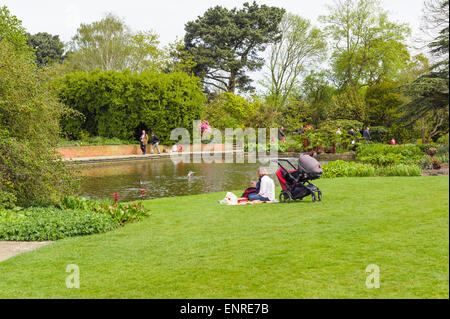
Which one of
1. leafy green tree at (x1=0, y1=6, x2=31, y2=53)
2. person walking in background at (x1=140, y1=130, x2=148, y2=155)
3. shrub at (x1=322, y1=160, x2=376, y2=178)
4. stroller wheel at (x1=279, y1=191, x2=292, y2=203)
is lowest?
stroller wheel at (x1=279, y1=191, x2=292, y2=203)

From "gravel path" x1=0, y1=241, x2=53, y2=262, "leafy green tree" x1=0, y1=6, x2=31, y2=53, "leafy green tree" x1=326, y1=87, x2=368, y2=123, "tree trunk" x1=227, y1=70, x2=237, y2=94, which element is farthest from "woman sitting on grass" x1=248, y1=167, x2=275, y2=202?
"tree trunk" x1=227, y1=70, x2=237, y2=94

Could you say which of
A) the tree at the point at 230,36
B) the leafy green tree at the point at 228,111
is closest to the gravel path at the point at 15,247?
the leafy green tree at the point at 228,111

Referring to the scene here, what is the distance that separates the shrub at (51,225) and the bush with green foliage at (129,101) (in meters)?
25.8

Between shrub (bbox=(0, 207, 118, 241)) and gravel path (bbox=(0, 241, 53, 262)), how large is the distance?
0.23m

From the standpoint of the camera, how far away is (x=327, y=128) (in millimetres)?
27734

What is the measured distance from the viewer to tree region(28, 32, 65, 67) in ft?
202

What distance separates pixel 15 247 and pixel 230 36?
44.9m

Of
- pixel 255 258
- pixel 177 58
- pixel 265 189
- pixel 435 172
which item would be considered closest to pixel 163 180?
pixel 265 189

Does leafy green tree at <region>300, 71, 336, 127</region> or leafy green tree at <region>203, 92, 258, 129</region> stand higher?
leafy green tree at <region>300, 71, 336, 127</region>

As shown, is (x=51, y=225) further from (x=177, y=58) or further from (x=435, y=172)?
(x=177, y=58)

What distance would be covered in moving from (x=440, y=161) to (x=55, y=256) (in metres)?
17.0

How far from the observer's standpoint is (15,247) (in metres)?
7.28

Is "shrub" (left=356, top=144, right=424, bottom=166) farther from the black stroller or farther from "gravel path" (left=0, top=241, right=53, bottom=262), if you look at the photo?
"gravel path" (left=0, top=241, right=53, bottom=262)
